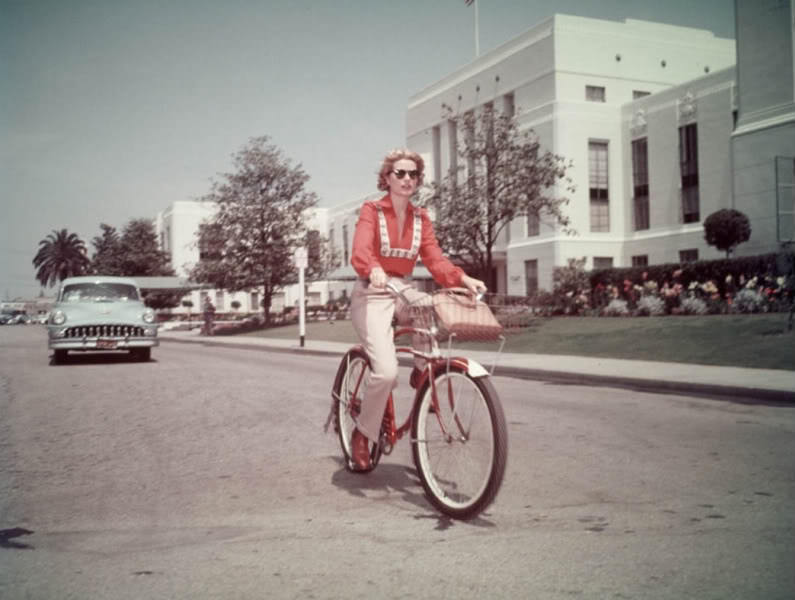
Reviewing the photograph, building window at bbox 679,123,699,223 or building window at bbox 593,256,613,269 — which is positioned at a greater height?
building window at bbox 679,123,699,223

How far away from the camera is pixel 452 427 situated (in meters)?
3.99

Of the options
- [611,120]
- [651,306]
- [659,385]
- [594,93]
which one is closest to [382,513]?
[659,385]

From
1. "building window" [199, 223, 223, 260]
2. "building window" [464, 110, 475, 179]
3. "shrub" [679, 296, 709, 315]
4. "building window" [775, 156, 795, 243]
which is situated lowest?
"shrub" [679, 296, 709, 315]

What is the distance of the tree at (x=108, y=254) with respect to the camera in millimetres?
74494

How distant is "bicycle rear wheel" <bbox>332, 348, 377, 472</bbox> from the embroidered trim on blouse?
709 millimetres

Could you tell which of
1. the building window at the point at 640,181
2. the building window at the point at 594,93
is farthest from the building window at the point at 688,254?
the building window at the point at 594,93

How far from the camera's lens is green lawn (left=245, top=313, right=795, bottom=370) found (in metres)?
12.1

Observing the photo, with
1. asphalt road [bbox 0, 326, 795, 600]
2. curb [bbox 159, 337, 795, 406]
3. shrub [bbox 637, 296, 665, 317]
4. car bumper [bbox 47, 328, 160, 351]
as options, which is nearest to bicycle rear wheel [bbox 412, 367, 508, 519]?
asphalt road [bbox 0, 326, 795, 600]

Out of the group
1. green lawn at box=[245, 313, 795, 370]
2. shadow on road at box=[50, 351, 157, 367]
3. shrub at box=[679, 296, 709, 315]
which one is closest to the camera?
green lawn at box=[245, 313, 795, 370]

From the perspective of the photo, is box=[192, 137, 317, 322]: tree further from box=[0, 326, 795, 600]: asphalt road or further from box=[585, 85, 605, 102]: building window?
box=[0, 326, 795, 600]: asphalt road

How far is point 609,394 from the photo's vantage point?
382 inches

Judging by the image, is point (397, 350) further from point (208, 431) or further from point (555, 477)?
point (208, 431)

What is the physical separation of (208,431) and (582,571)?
15.7 ft

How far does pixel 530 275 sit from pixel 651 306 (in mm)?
24626
